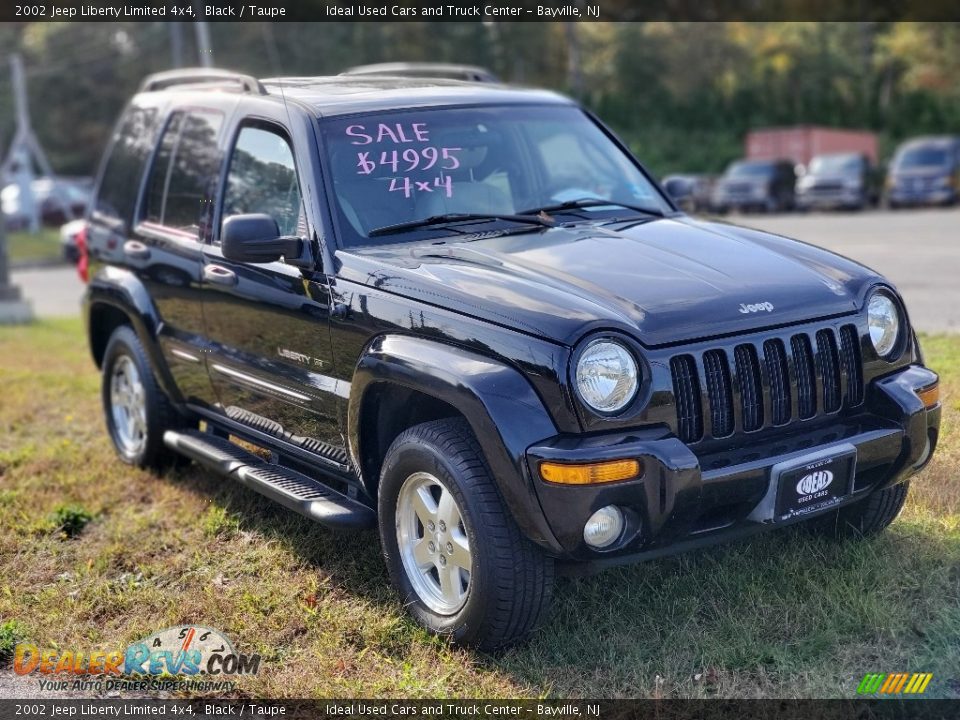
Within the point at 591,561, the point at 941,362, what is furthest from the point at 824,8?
the point at 591,561

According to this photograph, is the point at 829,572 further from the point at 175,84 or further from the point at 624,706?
the point at 175,84

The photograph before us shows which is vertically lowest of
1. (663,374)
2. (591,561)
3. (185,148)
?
(591,561)

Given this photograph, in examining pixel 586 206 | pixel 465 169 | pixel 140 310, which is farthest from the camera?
pixel 140 310

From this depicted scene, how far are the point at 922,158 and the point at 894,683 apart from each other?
96.4ft

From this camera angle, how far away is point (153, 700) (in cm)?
409

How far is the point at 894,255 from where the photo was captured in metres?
15.5

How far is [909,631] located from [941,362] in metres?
2.94

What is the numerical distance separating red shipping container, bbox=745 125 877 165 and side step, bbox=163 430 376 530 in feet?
123

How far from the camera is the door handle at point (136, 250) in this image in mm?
6102

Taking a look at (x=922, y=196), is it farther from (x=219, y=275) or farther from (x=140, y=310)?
(x=219, y=275)

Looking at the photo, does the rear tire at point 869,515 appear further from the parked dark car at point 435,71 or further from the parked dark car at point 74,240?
the parked dark car at point 74,240

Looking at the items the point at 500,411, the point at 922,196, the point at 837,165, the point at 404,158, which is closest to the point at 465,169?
the point at 404,158

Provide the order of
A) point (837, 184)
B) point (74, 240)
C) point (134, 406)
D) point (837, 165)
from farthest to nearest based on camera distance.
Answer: point (837, 165), point (837, 184), point (74, 240), point (134, 406)

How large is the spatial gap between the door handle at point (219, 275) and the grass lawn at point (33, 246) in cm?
2717
